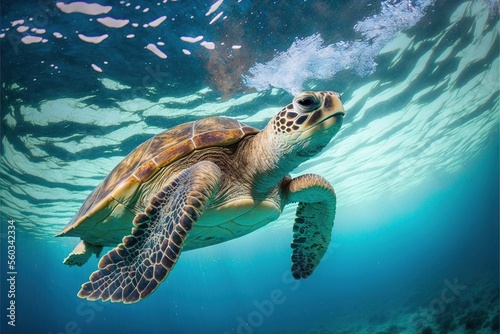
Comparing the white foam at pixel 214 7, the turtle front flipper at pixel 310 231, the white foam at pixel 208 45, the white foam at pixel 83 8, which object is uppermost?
the white foam at pixel 214 7

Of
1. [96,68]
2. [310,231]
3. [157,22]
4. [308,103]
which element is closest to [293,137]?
[308,103]

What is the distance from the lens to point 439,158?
25828 millimetres

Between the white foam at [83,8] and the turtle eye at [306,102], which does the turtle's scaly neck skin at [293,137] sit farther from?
the white foam at [83,8]

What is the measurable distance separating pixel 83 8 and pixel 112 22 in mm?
597

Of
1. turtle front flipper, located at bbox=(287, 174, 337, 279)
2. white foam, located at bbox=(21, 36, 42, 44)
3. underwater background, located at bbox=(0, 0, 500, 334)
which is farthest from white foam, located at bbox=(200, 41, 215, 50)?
turtle front flipper, located at bbox=(287, 174, 337, 279)

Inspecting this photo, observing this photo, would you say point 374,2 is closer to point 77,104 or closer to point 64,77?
point 64,77

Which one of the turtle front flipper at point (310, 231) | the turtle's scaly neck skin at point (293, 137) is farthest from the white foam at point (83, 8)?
the turtle front flipper at point (310, 231)

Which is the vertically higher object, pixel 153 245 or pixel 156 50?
pixel 156 50

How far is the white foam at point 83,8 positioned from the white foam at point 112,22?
16 centimetres

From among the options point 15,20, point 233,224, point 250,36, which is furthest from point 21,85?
point 233,224

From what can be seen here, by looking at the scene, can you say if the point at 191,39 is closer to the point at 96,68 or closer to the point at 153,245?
the point at 96,68

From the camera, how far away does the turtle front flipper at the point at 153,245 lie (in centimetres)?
223

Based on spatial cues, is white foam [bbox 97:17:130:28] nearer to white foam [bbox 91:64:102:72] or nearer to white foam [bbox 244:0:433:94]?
white foam [bbox 91:64:102:72]

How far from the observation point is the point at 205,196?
253 cm
